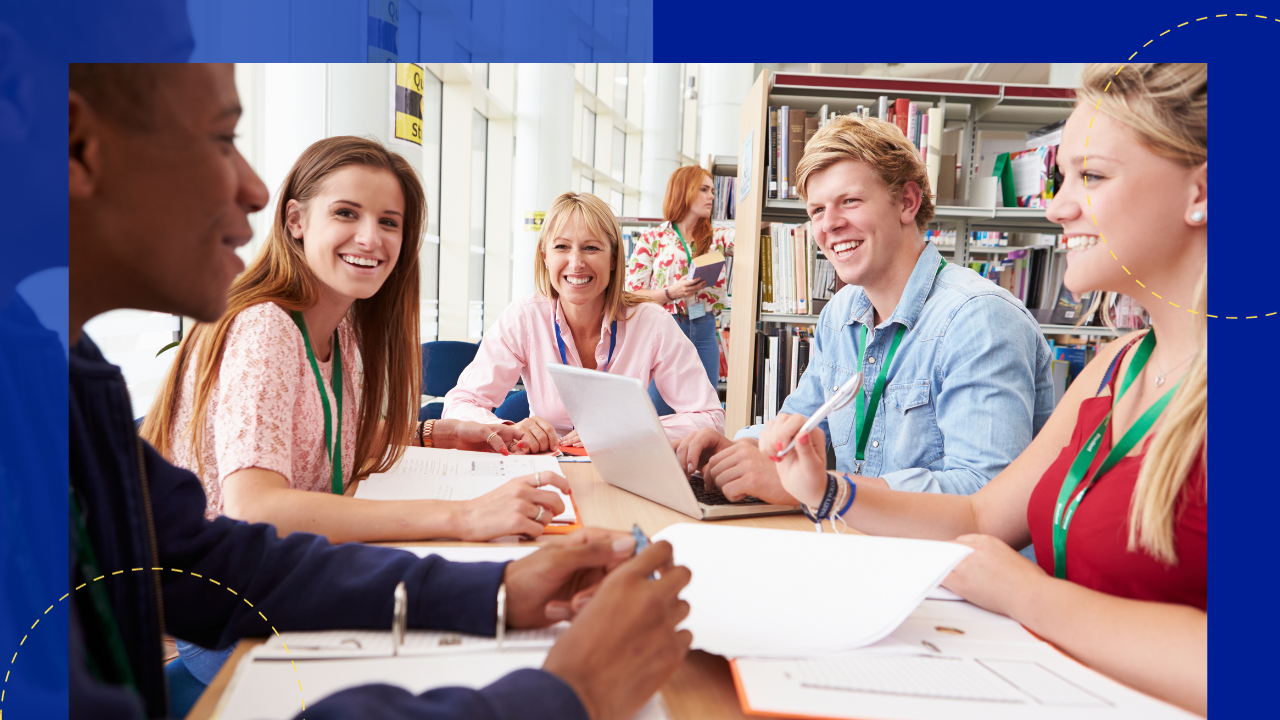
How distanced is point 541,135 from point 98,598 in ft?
22.4

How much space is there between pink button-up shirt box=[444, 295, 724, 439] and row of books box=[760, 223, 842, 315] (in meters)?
0.74

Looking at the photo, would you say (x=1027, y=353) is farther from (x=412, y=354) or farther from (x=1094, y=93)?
(x=412, y=354)

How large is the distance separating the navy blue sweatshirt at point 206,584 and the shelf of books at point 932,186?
2.30 m

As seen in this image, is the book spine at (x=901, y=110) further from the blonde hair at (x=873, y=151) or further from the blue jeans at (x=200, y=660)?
the blue jeans at (x=200, y=660)

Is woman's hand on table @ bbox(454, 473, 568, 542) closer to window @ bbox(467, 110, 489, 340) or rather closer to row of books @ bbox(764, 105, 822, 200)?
row of books @ bbox(764, 105, 822, 200)

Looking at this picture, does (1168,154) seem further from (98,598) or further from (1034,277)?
(1034,277)

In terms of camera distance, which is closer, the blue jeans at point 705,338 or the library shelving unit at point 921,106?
the library shelving unit at point 921,106

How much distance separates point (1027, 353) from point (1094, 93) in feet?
2.57

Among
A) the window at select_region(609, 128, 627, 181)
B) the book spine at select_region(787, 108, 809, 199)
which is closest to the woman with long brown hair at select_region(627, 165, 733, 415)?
the book spine at select_region(787, 108, 809, 199)

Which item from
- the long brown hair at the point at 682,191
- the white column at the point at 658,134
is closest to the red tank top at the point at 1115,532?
the long brown hair at the point at 682,191

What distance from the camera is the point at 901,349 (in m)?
1.47

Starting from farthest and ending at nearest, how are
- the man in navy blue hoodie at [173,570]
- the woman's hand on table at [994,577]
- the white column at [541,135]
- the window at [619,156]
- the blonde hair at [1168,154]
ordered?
the window at [619,156]
the white column at [541,135]
the woman's hand on table at [994,577]
the blonde hair at [1168,154]
the man in navy blue hoodie at [173,570]

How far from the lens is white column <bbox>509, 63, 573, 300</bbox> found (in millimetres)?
6852

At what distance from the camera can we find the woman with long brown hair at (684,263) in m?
4.01
